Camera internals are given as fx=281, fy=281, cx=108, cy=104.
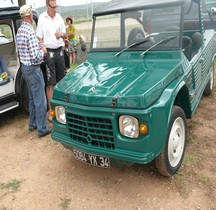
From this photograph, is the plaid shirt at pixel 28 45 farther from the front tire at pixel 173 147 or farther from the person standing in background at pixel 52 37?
the front tire at pixel 173 147

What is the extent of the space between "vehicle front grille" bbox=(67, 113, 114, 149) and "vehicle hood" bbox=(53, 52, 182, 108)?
18cm

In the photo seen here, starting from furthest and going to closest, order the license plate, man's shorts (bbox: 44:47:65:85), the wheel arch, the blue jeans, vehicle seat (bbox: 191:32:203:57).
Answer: man's shorts (bbox: 44:47:65:85) < the blue jeans < vehicle seat (bbox: 191:32:203:57) < the wheel arch < the license plate

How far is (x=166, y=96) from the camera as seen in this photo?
282 centimetres

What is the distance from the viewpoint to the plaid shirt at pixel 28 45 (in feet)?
13.5

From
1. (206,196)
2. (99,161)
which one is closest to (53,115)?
(99,161)

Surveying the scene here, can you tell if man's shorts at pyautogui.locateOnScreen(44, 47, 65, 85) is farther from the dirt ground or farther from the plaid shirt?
the dirt ground

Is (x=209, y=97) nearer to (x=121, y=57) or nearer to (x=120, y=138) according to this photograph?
(x=121, y=57)

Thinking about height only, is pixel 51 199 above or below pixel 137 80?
below

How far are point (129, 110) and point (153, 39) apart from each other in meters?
1.43

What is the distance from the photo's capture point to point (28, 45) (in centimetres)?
417

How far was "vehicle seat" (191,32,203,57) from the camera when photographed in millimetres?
4062

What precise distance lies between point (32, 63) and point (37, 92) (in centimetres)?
47

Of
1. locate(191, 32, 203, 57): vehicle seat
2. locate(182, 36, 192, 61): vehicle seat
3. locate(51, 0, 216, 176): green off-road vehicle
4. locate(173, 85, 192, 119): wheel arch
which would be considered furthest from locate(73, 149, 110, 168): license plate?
locate(191, 32, 203, 57): vehicle seat

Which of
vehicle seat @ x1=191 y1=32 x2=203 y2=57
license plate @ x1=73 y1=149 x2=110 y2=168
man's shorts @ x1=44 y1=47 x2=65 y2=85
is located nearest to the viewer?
license plate @ x1=73 y1=149 x2=110 y2=168
